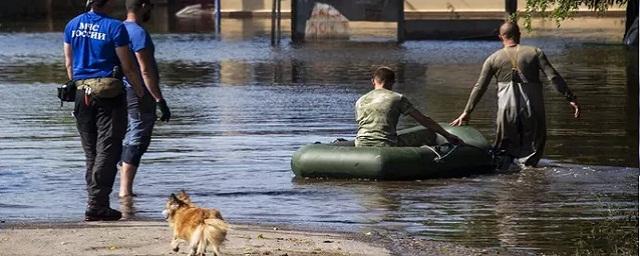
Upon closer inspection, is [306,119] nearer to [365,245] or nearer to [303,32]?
[365,245]

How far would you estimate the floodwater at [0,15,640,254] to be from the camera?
1072 centimetres

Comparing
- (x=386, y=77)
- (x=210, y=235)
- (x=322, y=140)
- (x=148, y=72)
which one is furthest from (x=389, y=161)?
(x=210, y=235)

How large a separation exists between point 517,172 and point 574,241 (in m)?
3.60

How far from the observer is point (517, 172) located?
1341 centimetres

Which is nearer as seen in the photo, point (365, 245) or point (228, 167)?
point (365, 245)

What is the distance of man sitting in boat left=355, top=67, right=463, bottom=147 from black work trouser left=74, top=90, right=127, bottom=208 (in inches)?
129

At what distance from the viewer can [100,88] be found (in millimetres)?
9828

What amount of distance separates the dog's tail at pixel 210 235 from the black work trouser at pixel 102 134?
83.8 inches

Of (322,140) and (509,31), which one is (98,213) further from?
(322,140)

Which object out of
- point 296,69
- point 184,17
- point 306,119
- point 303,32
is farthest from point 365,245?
point 184,17

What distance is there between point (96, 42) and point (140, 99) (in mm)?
1137

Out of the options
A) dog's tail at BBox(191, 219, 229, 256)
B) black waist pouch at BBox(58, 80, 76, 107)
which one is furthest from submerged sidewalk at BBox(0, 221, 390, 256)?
black waist pouch at BBox(58, 80, 76, 107)

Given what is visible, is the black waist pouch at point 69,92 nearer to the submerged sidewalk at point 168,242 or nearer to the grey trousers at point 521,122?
the submerged sidewalk at point 168,242

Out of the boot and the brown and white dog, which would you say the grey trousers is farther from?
the brown and white dog
